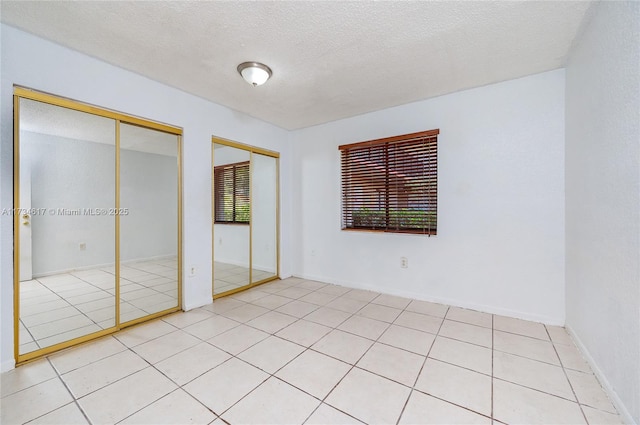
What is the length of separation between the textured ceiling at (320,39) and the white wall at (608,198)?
36 cm

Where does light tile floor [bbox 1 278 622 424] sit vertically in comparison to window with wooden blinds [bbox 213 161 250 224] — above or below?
below

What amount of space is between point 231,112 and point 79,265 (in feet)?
Result: 8.07

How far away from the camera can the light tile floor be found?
59.8 inches

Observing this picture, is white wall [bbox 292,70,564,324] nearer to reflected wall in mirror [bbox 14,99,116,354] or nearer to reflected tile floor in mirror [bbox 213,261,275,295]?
reflected tile floor in mirror [bbox 213,261,275,295]

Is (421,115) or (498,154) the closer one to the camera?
(498,154)

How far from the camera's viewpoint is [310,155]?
437 cm

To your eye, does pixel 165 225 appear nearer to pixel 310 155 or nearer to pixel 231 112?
pixel 231 112

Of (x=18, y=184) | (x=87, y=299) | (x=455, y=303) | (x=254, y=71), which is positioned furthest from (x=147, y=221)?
(x=455, y=303)

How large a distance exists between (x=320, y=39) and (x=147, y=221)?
2.60m

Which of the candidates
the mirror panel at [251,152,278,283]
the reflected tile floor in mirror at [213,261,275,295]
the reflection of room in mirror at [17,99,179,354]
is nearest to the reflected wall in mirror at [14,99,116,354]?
the reflection of room in mirror at [17,99,179,354]

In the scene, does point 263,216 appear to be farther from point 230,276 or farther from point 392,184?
point 392,184

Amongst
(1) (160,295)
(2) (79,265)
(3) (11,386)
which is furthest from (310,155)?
(3) (11,386)

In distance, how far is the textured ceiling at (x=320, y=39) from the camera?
5.92 ft

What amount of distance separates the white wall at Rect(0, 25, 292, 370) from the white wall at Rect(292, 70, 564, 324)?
199 cm
